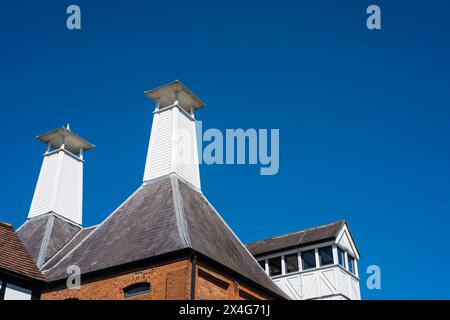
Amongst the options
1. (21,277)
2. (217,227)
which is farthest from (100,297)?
(217,227)

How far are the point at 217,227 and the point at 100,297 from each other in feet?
21.0

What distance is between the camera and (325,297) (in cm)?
2691

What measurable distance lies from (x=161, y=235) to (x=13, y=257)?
5572 millimetres

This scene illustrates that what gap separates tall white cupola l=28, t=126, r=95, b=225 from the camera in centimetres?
3084

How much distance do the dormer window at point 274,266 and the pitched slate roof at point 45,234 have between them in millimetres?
10703

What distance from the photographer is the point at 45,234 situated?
92.2 feet

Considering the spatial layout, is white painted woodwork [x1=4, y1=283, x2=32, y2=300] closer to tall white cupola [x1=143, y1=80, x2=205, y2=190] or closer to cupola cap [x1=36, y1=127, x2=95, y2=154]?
tall white cupola [x1=143, y1=80, x2=205, y2=190]

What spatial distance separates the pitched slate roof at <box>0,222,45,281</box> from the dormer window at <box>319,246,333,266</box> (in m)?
14.4

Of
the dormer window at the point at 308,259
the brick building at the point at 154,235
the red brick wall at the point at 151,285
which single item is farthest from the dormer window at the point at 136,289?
the dormer window at the point at 308,259

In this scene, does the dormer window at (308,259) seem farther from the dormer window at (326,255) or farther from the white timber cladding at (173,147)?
the white timber cladding at (173,147)

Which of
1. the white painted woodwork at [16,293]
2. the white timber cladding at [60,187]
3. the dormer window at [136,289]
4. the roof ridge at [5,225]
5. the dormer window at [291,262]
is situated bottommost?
the white painted woodwork at [16,293]

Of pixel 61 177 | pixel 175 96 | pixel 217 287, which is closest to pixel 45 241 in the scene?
pixel 61 177

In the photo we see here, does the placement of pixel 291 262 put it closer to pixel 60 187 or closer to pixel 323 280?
pixel 323 280

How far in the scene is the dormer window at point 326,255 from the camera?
2805 centimetres
